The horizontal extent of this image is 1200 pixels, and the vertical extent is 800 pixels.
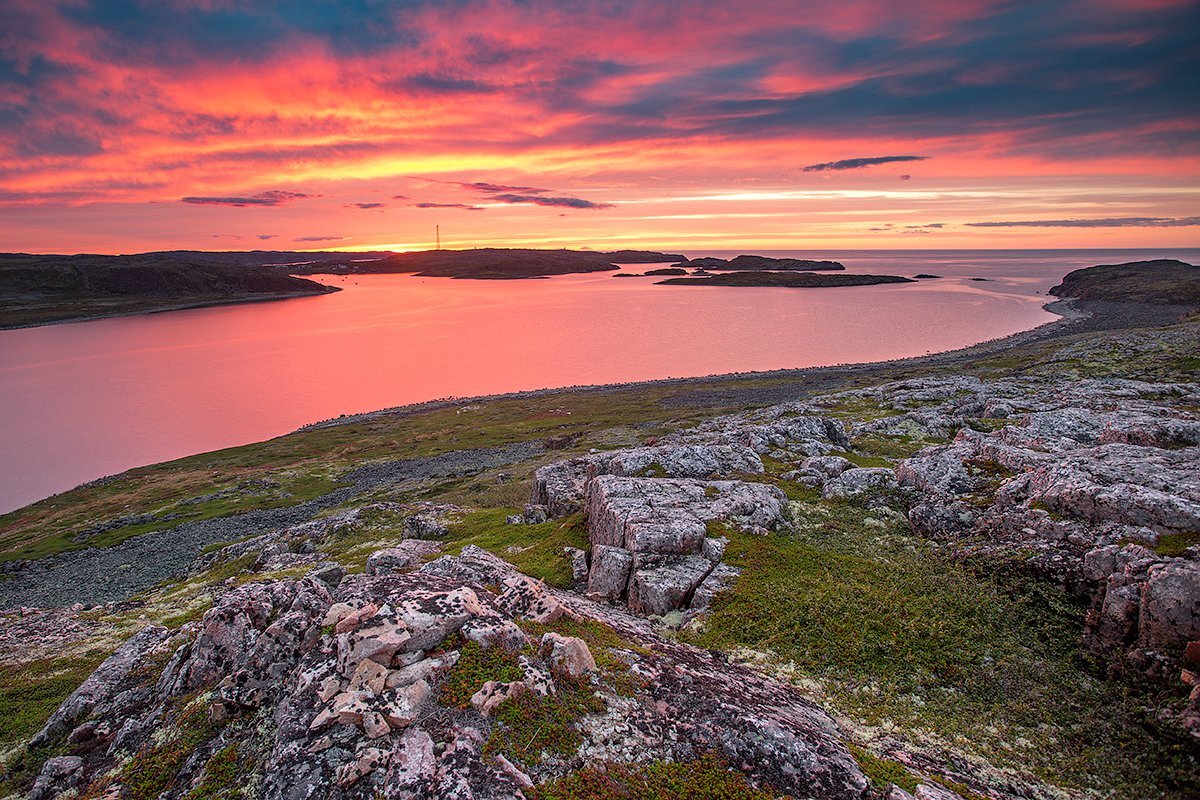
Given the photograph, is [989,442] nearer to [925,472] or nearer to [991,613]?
[925,472]

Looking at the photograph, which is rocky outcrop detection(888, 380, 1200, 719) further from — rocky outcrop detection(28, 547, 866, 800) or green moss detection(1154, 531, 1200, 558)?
rocky outcrop detection(28, 547, 866, 800)

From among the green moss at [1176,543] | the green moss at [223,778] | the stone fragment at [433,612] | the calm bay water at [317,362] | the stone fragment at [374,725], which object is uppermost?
the green moss at [1176,543]

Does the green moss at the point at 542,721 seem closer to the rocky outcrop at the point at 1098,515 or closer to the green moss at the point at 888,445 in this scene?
the rocky outcrop at the point at 1098,515

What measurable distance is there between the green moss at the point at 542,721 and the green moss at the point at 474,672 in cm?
55

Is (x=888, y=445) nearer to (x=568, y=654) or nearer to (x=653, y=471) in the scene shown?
(x=653, y=471)

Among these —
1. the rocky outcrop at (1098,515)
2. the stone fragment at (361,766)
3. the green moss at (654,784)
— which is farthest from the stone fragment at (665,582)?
the stone fragment at (361,766)

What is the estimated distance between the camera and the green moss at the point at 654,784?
29.0ft

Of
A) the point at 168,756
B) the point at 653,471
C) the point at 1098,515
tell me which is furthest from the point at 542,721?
the point at 653,471

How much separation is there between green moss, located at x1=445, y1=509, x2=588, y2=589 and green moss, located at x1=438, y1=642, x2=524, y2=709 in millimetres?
8108

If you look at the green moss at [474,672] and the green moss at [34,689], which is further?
the green moss at [34,689]

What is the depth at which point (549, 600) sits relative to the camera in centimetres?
1386

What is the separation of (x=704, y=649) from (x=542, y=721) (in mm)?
5932

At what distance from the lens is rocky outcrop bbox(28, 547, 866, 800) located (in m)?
9.14

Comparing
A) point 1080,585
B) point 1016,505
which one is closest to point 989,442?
point 1016,505
